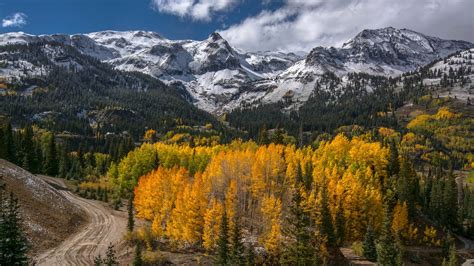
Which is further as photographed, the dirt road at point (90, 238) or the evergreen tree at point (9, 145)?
the evergreen tree at point (9, 145)

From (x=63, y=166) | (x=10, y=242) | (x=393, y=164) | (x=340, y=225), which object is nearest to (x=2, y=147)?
(x=63, y=166)

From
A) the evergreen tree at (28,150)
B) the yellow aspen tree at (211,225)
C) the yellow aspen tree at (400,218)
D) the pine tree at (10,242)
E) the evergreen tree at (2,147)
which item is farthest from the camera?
the evergreen tree at (28,150)

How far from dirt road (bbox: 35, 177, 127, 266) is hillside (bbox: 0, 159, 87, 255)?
1.85m

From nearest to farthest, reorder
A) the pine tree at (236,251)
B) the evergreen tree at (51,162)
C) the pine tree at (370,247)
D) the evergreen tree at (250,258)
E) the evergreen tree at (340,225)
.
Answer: the pine tree at (236,251) < the evergreen tree at (250,258) < the pine tree at (370,247) < the evergreen tree at (340,225) < the evergreen tree at (51,162)

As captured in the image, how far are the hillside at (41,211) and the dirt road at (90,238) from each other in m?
1.85

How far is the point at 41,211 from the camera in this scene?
75.5 metres

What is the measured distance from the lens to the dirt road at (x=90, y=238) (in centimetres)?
6568

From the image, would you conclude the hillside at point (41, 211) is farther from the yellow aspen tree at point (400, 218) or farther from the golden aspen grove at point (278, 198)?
the yellow aspen tree at point (400, 218)

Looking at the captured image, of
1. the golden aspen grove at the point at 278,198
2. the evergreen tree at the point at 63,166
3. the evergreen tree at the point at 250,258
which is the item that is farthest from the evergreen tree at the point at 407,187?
the evergreen tree at the point at 63,166

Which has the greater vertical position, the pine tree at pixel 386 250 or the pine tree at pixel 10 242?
the pine tree at pixel 10 242

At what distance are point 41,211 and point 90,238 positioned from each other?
33.8 ft

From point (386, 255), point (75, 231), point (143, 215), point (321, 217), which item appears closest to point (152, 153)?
point (143, 215)

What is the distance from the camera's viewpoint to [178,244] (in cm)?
8250

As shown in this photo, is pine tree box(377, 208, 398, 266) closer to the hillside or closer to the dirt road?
the dirt road
